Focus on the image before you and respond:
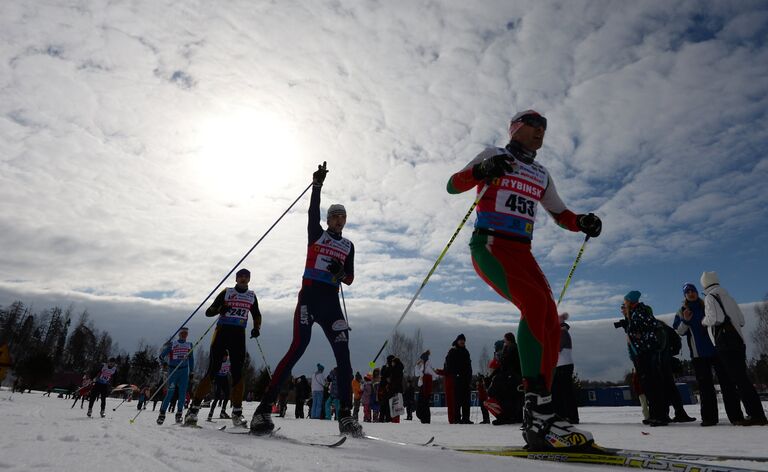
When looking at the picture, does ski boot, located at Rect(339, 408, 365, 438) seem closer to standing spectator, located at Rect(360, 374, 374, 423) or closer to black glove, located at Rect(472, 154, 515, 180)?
black glove, located at Rect(472, 154, 515, 180)

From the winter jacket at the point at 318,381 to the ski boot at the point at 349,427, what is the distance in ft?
37.7

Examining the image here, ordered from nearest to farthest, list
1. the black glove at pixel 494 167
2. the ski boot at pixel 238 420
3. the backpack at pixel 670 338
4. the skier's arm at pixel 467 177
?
the black glove at pixel 494 167 → the skier's arm at pixel 467 177 → the ski boot at pixel 238 420 → the backpack at pixel 670 338

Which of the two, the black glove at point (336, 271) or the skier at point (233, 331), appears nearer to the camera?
the black glove at point (336, 271)

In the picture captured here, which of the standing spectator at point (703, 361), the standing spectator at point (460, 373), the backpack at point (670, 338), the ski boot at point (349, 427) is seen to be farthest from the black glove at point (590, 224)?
the standing spectator at point (460, 373)

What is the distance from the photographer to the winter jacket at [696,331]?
5961mm

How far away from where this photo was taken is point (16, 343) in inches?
3137

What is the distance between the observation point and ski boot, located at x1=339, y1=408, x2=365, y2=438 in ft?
12.4

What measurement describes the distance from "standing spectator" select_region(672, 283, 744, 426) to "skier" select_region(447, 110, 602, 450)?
3874 mm

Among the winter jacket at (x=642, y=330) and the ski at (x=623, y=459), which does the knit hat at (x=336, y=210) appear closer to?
the ski at (x=623, y=459)

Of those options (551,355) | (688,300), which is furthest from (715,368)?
(551,355)

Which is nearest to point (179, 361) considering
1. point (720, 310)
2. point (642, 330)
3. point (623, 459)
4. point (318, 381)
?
point (318, 381)

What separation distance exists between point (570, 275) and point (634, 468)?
1.93 meters

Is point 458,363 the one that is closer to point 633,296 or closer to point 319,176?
point 633,296

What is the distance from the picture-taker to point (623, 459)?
2086mm
